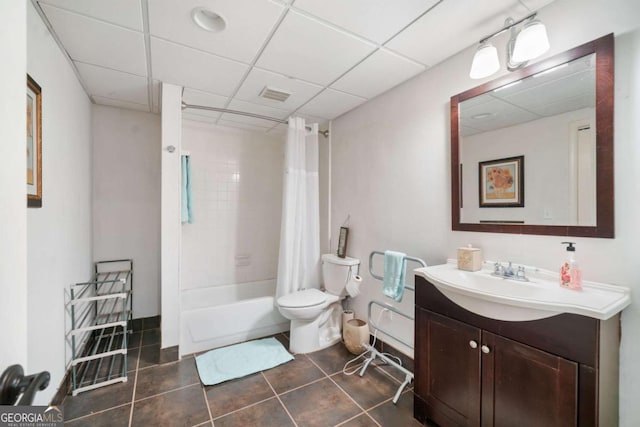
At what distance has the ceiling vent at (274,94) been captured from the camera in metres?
2.25

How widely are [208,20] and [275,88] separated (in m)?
0.79

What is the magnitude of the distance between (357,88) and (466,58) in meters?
0.80

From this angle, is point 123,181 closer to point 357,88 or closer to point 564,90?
point 357,88

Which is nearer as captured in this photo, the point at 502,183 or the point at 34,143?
the point at 34,143

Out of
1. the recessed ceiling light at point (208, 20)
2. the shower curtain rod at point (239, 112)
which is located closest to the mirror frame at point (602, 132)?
Result: the recessed ceiling light at point (208, 20)

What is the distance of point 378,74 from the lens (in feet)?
6.48

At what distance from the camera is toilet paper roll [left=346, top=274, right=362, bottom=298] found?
7.88 feet

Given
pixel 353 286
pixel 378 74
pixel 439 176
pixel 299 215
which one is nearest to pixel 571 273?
pixel 439 176

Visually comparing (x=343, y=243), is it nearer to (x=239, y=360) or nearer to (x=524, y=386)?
(x=239, y=360)

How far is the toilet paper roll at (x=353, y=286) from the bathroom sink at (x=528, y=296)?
902mm

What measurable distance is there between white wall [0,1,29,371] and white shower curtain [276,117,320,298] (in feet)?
6.96

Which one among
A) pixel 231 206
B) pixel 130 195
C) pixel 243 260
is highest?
pixel 130 195

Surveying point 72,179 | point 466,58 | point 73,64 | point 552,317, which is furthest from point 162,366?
point 466,58

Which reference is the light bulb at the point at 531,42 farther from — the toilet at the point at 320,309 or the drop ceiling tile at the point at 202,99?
the drop ceiling tile at the point at 202,99
